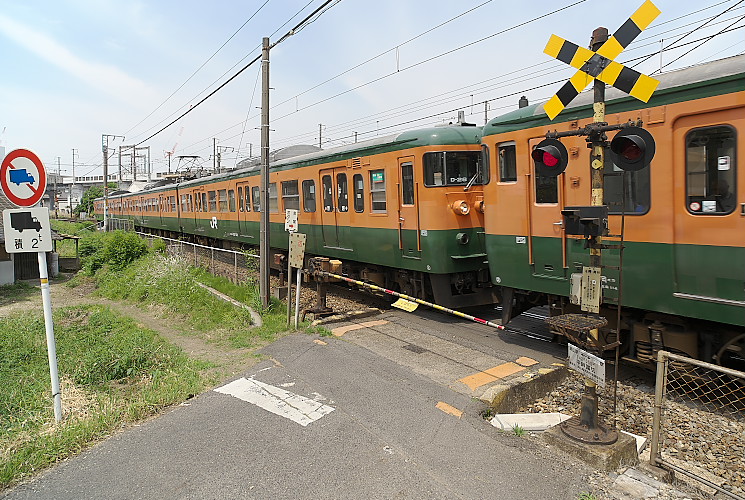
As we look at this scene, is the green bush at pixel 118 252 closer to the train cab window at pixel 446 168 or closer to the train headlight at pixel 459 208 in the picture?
the train cab window at pixel 446 168

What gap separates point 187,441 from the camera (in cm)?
493

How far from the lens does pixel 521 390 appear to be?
568 centimetres

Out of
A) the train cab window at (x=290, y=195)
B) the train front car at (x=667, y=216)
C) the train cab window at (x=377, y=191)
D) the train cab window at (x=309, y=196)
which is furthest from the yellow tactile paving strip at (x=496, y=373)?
the train cab window at (x=290, y=195)

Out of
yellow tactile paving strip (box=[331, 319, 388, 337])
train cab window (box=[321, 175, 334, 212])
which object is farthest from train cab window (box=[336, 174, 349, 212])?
yellow tactile paving strip (box=[331, 319, 388, 337])

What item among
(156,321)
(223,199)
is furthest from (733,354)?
(223,199)

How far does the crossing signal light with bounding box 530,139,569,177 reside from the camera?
4547mm

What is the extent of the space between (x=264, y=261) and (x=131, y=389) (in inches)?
144

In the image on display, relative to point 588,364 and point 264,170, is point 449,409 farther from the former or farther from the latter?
point 264,170

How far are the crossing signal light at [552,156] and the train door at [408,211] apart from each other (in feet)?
14.8

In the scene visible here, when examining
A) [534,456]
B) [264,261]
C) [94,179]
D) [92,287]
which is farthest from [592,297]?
[94,179]

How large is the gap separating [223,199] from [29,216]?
13.3 meters

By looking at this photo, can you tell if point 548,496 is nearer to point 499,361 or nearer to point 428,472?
point 428,472

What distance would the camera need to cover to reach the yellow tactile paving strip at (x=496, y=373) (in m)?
6.03

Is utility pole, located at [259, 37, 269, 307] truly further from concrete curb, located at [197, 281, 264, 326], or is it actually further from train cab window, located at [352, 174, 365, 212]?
train cab window, located at [352, 174, 365, 212]
